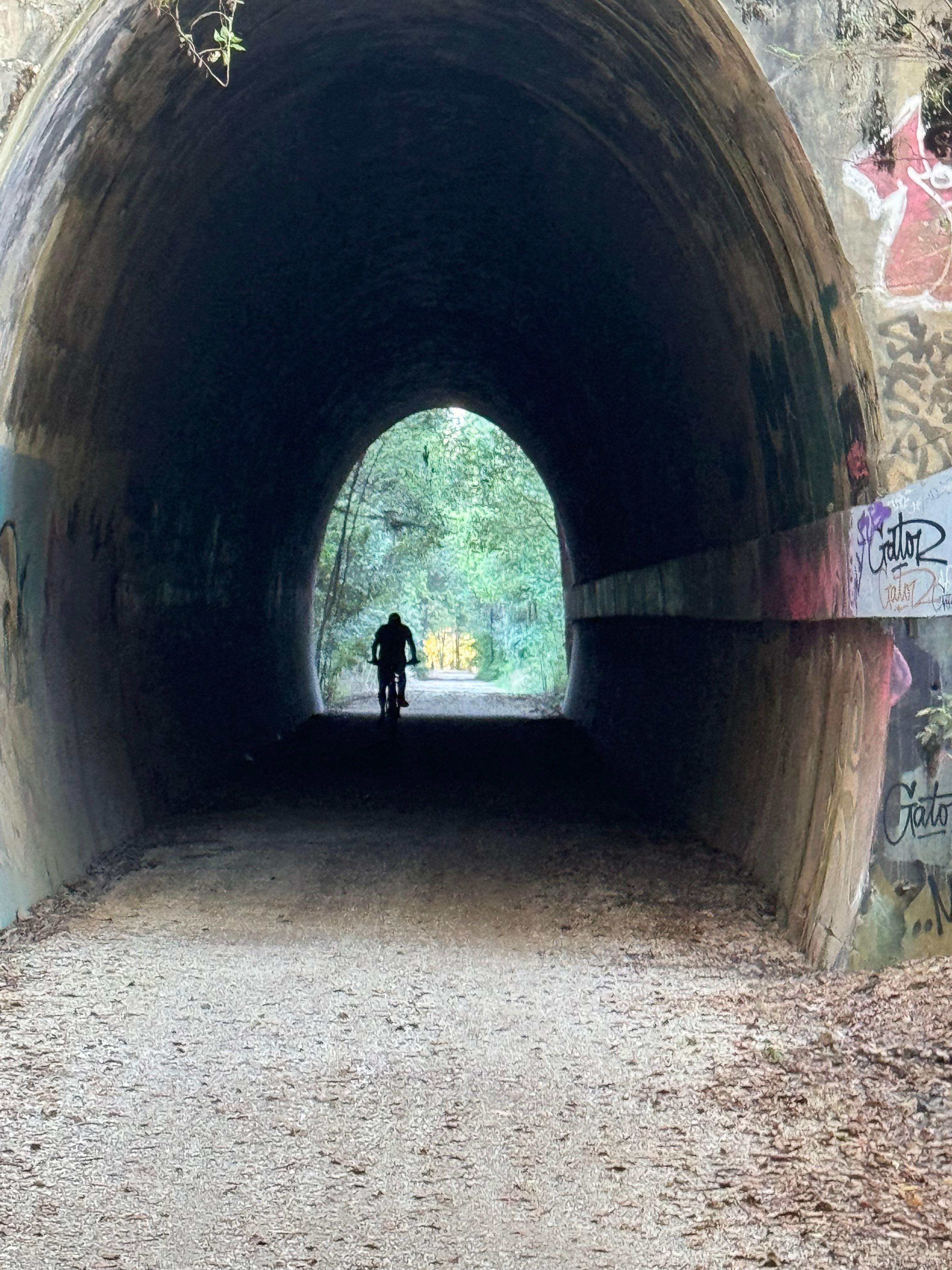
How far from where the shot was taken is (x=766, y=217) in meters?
6.59

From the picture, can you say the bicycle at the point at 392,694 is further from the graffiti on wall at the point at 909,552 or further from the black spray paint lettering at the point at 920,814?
the black spray paint lettering at the point at 920,814

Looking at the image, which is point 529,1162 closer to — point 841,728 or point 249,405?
point 841,728

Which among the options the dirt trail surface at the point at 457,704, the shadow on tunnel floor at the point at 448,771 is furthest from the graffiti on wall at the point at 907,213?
the dirt trail surface at the point at 457,704

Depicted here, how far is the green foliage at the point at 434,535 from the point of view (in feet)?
83.3

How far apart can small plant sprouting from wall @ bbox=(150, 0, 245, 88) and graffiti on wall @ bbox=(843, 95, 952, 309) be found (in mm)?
2655

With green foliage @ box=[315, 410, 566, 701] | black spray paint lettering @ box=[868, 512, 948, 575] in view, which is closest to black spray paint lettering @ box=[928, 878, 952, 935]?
black spray paint lettering @ box=[868, 512, 948, 575]

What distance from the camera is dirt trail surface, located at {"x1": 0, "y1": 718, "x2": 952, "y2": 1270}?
3463 mm

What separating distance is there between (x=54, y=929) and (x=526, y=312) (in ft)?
29.1

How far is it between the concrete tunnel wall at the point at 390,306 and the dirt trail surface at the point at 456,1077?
66 centimetres

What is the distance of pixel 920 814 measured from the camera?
5695 mm

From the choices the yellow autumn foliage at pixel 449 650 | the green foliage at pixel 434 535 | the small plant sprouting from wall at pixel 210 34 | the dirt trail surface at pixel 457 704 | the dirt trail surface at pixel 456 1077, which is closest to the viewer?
the dirt trail surface at pixel 456 1077

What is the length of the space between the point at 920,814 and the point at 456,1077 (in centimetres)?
234

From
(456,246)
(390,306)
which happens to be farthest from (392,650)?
(456,246)

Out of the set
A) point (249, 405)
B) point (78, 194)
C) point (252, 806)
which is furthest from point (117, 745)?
point (249, 405)
